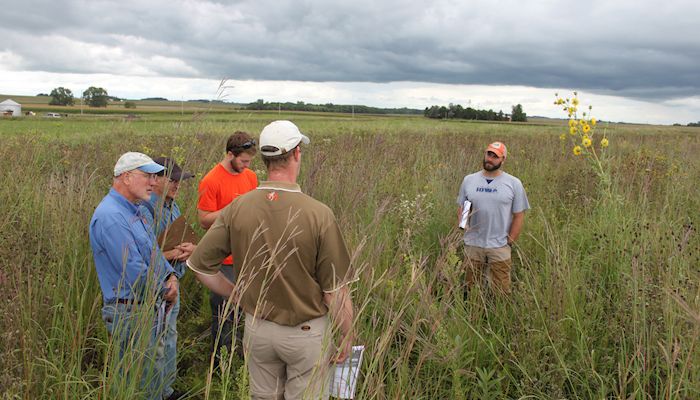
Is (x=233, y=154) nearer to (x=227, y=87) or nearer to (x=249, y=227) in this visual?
(x=227, y=87)

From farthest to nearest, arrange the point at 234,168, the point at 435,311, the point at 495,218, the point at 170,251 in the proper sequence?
the point at 495,218
the point at 234,168
the point at 170,251
the point at 435,311

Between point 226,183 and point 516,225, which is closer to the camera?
point 226,183

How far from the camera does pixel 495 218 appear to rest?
15.1 feet

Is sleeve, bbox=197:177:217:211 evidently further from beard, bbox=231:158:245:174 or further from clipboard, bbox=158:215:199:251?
clipboard, bbox=158:215:199:251

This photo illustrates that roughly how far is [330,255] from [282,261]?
9.0 inches

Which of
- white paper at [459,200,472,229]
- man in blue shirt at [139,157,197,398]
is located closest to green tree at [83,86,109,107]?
man in blue shirt at [139,157,197,398]

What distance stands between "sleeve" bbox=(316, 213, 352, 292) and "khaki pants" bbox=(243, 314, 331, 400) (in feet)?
0.76

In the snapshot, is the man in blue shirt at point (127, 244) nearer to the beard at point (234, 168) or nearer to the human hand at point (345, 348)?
the beard at point (234, 168)

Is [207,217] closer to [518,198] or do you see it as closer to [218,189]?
[218,189]

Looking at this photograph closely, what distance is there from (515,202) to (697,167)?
18.3 ft

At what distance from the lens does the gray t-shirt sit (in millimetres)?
4598

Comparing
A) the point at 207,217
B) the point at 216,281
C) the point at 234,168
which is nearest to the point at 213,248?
the point at 216,281

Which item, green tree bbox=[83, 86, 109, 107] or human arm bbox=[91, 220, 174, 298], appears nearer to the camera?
human arm bbox=[91, 220, 174, 298]

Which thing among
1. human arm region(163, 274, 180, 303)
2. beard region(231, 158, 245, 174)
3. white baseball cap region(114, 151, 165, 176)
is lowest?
human arm region(163, 274, 180, 303)
